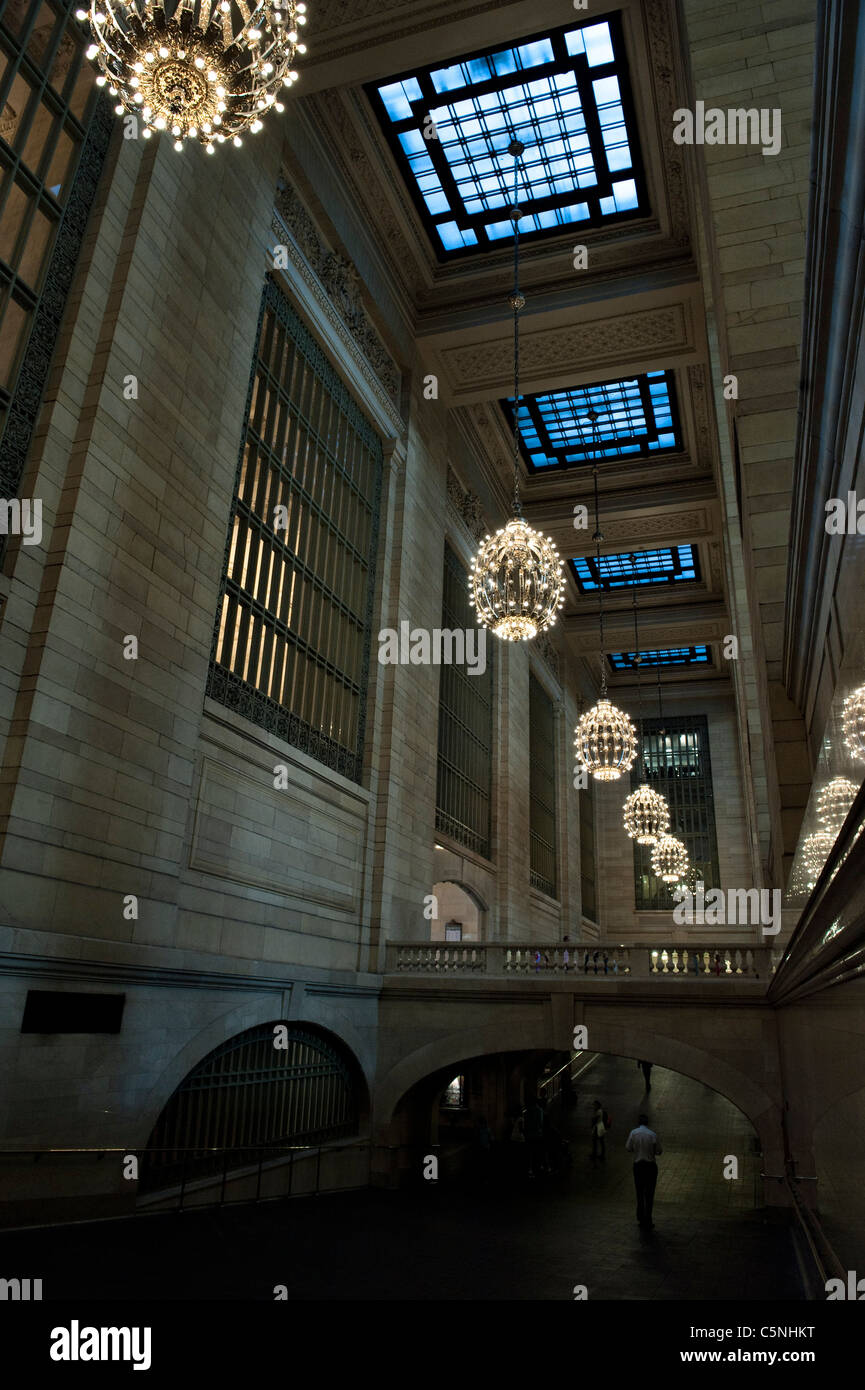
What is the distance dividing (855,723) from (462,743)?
15.1 meters

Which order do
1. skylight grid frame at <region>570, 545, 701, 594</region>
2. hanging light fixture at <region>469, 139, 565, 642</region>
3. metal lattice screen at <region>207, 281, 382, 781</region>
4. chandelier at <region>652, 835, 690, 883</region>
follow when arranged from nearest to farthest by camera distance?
hanging light fixture at <region>469, 139, 565, 642</region> < metal lattice screen at <region>207, 281, 382, 781</region> < chandelier at <region>652, 835, 690, 883</region> < skylight grid frame at <region>570, 545, 701, 594</region>

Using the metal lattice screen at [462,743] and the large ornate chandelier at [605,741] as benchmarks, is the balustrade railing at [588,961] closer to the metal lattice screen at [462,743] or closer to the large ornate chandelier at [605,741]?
the large ornate chandelier at [605,741]

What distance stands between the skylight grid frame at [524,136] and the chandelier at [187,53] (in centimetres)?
950

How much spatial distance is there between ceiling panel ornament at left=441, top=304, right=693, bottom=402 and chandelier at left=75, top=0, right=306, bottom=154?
1207cm

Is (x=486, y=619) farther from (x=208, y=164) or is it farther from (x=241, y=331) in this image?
(x=208, y=164)

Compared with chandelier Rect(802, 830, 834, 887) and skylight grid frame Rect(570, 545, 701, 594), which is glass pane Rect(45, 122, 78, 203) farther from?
skylight grid frame Rect(570, 545, 701, 594)

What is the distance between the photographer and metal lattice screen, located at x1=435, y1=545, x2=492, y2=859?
53.1 feet

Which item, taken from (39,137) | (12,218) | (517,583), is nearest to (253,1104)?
(517,583)

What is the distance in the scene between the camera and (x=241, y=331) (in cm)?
943

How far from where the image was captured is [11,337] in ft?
22.0

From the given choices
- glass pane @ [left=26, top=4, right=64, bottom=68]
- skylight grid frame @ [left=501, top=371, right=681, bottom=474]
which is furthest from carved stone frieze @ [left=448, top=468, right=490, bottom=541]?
glass pane @ [left=26, top=4, right=64, bottom=68]

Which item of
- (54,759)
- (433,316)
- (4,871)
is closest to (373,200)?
(433,316)

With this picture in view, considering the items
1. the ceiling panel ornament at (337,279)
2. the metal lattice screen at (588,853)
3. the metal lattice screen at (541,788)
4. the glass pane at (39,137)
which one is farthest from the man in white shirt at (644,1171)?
the metal lattice screen at (588,853)
